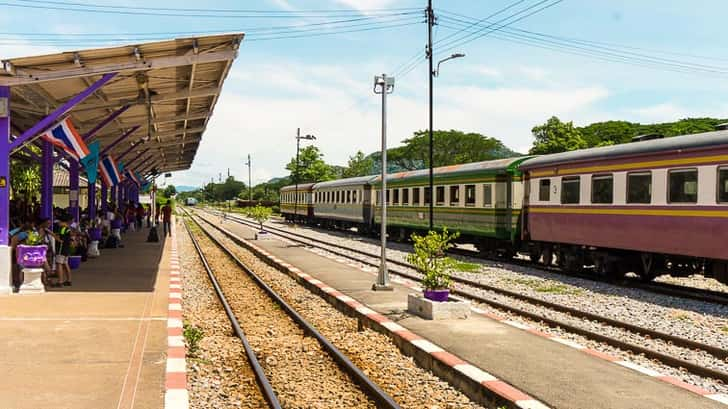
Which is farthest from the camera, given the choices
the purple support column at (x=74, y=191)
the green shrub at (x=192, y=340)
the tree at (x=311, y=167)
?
the tree at (x=311, y=167)

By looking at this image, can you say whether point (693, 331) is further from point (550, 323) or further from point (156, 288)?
point (156, 288)

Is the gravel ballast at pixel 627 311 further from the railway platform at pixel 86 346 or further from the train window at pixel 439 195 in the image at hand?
the train window at pixel 439 195

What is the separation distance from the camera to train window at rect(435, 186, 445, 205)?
24.4 m

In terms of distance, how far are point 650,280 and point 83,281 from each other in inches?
489

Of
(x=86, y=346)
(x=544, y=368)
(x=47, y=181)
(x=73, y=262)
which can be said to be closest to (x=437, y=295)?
(x=544, y=368)

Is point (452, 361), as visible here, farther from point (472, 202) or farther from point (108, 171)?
point (108, 171)

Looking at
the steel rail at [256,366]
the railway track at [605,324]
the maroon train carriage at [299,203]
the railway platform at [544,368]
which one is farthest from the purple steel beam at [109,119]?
the maroon train carriage at [299,203]

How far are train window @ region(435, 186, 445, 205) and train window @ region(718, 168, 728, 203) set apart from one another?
13.0m

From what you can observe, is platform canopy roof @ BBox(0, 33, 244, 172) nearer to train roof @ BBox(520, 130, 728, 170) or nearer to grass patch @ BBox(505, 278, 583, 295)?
grass patch @ BBox(505, 278, 583, 295)

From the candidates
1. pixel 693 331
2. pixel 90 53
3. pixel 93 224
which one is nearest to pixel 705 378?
pixel 693 331

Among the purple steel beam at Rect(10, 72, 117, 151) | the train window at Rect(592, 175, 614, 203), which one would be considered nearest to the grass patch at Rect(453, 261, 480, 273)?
the train window at Rect(592, 175, 614, 203)

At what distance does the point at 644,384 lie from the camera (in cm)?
656

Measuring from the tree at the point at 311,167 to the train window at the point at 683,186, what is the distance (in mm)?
79391

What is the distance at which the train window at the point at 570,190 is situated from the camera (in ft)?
52.7
